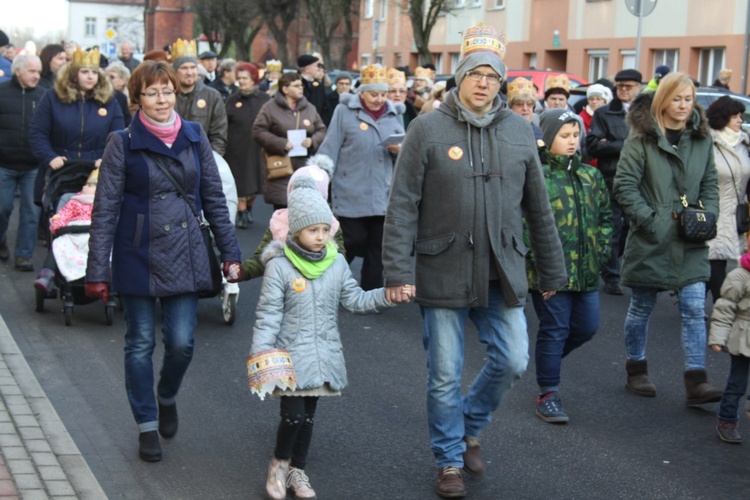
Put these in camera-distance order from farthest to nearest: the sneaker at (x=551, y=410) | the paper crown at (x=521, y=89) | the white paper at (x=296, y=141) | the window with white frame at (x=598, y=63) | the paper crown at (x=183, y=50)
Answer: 1. the window with white frame at (x=598, y=63)
2. the white paper at (x=296, y=141)
3. the paper crown at (x=183, y=50)
4. the paper crown at (x=521, y=89)
5. the sneaker at (x=551, y=410)

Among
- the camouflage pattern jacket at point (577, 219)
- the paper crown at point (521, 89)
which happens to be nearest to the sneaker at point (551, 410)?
the camouflage pattern jacket at point (577, 219)

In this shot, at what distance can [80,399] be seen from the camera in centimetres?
712

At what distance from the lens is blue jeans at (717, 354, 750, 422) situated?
6422mm

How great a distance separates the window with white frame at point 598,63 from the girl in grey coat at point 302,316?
107 ft

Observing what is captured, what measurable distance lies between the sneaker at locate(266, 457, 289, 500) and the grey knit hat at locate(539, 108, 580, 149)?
2.59 metres

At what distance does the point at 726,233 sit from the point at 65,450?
4.95 meters

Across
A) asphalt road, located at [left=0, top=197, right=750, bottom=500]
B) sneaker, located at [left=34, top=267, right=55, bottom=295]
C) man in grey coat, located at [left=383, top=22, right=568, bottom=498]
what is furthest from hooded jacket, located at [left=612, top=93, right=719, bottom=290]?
sneaker, located at [left=34, top=267, right=55, bottom=295]

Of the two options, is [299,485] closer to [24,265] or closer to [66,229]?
[66,229]

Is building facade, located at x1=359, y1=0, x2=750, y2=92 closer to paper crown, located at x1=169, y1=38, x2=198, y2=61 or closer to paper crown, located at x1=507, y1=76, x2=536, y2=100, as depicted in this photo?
paper crown, located at x1=169, y1=38, x2=198, y2=61

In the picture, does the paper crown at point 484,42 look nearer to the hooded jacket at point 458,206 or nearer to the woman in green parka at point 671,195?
the hooded jacket at point 458,206

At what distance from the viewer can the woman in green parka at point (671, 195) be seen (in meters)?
7.17

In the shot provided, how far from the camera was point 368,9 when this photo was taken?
204 ft

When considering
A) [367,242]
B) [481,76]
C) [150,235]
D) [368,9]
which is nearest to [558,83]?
[367,242]

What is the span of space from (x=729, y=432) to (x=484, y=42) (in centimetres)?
A: 260
